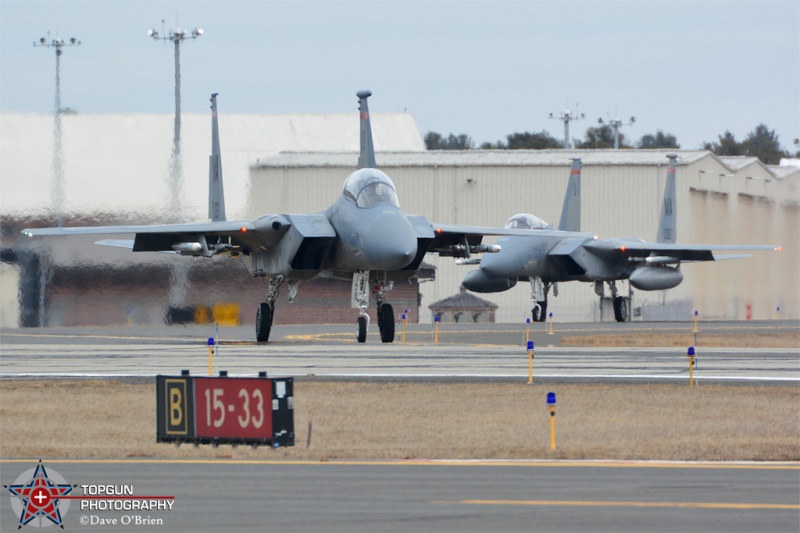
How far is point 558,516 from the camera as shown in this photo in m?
8.00

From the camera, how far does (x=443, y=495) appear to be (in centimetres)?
879

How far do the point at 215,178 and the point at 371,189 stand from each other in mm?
7251

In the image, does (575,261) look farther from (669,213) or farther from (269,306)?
(269,306)

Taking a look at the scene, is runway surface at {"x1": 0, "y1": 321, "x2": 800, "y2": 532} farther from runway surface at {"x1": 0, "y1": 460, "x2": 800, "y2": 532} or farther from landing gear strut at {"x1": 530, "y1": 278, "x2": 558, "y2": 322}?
landing gear strut at {"x1": 530, "y1": 278, "x2": 558, "y2": 322}

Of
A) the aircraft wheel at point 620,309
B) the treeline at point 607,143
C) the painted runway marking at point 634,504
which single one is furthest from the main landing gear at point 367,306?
the treeline at point 607,143

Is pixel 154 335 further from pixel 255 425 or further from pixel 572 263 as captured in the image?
pixel 255 425

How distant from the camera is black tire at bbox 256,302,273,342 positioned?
28.5m

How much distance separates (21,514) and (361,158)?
65.8 ft

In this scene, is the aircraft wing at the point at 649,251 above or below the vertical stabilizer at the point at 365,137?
below

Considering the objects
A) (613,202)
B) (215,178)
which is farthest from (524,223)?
(613,202)

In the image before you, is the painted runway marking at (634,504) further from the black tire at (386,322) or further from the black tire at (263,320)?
the black tire at (263,320)

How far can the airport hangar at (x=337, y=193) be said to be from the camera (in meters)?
30.8

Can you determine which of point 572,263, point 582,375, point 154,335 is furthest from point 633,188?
point 582,375

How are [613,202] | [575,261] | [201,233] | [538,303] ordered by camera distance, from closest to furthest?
[201,233]
[538,303]
[575,261]
[613,202]
